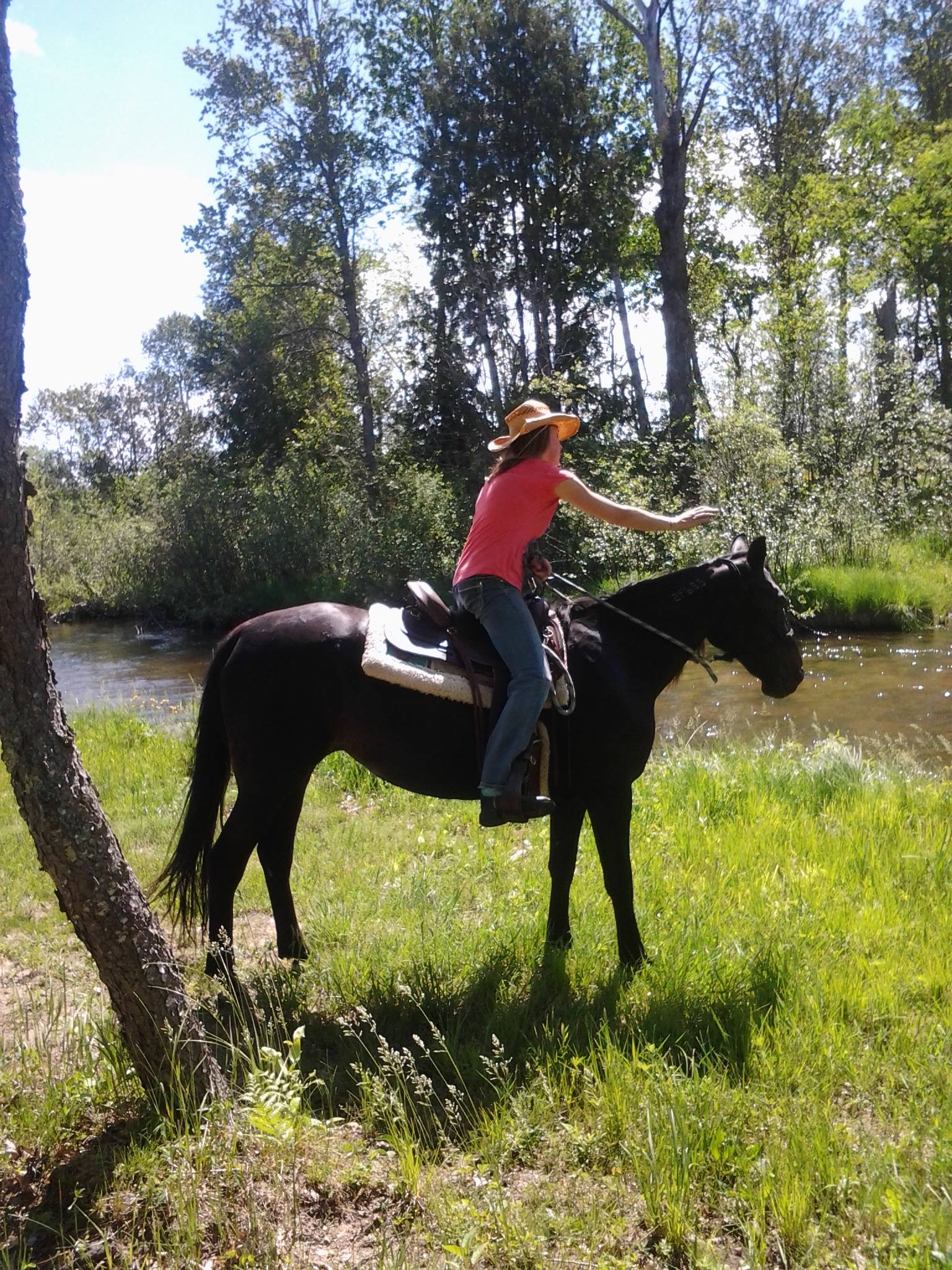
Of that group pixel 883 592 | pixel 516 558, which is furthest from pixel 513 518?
pixel 883 592

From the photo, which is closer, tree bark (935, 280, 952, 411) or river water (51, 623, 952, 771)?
river water (51, 623, 952, 771)

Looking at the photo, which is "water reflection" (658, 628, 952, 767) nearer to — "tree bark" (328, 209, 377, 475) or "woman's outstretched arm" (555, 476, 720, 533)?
"woman's outstretched arm" (555, 476, 720, 533)

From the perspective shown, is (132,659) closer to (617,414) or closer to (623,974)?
(617,414)

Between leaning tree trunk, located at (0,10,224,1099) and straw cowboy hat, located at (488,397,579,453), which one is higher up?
straw cowboy hat, located at (488,397,579,453)

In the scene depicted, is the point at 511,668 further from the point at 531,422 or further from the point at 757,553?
the point at 757,553

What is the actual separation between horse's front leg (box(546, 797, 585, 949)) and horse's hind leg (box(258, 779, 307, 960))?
1.32 metres

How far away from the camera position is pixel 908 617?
16.3 m

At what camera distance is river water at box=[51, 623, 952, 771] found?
1065 cm

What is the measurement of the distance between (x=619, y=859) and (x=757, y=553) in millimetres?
1789

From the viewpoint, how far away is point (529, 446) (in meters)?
4.41

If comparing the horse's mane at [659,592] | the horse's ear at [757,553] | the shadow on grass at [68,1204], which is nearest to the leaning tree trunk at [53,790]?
the shadow on grass at [68,1204]

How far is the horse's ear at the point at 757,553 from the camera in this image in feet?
15.5

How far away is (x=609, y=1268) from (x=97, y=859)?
2001 mm

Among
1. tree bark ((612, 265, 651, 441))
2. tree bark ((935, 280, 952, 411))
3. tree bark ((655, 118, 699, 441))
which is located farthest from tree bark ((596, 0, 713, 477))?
tree bark ((935, 280, 952, 411))
